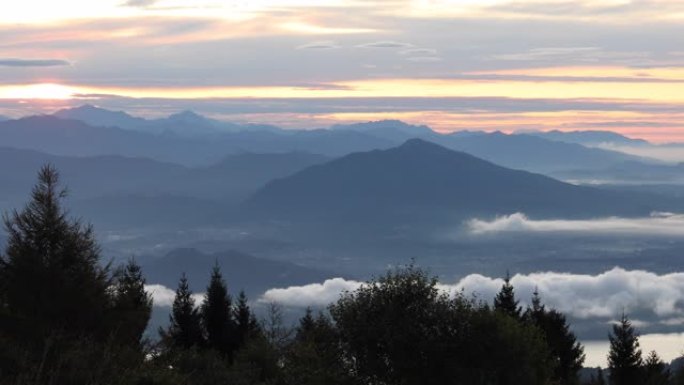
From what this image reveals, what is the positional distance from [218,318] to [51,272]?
90.9ft

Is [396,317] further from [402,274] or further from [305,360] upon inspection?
[305,360]

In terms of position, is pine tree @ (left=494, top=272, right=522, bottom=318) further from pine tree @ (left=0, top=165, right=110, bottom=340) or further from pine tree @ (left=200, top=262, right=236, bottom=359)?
pine tree @ (left=0, top=165, right=110, bottom=340)

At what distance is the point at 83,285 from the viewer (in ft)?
109

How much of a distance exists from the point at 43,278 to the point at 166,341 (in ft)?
59.5

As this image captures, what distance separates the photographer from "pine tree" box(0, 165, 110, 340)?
32.7 m

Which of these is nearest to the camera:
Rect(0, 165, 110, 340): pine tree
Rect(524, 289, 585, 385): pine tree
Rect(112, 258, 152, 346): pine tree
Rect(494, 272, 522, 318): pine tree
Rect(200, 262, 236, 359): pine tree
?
Rect(0, 165, 110, 340): pine tree

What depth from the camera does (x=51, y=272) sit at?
33.1 meters

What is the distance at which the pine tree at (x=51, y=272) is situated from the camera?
32.7 meters

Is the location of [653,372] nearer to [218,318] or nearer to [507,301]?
[507,301]

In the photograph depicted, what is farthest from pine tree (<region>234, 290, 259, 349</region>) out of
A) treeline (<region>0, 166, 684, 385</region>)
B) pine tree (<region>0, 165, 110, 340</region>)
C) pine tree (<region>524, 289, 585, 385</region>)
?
pine tree (<region>0, 165, 110, 340</region>)

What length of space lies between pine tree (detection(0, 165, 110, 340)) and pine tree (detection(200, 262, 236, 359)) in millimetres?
24687

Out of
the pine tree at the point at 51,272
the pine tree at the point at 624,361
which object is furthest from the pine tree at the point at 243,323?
the pine tree at the point at 51,272

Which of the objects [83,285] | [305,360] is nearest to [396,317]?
[305,360]

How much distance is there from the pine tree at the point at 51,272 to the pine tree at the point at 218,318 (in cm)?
2469
